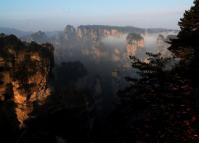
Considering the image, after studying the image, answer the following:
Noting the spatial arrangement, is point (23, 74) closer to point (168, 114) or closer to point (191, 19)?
point (191, 19)

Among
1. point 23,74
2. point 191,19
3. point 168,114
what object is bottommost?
point 23,74

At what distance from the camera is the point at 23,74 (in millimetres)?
81125

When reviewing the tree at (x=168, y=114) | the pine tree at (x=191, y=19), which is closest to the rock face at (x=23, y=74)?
the pine tree at (x=191, y=19)

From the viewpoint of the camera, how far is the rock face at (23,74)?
77.4m

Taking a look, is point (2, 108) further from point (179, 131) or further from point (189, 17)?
point (179, 131)

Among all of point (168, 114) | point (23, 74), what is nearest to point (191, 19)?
point (168, 114)

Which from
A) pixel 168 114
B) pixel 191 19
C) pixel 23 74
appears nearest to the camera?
pixel 168 114

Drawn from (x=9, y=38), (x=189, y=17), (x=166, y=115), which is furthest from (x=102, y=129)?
(x=166, y=115)

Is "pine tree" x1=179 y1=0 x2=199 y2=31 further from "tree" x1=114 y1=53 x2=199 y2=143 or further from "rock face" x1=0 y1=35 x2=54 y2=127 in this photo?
"rock face" x1=0 y1=35 x2=54 y2=127

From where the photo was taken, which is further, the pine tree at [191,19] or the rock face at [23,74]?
the rock face at [23,74]

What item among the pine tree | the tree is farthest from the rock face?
the tree

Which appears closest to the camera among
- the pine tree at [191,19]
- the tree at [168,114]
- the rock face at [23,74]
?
the tree at [168,114]

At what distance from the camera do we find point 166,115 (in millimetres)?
18781

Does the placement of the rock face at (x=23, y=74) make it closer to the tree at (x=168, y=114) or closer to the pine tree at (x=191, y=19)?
the pine tree at (x=191, y=19)
